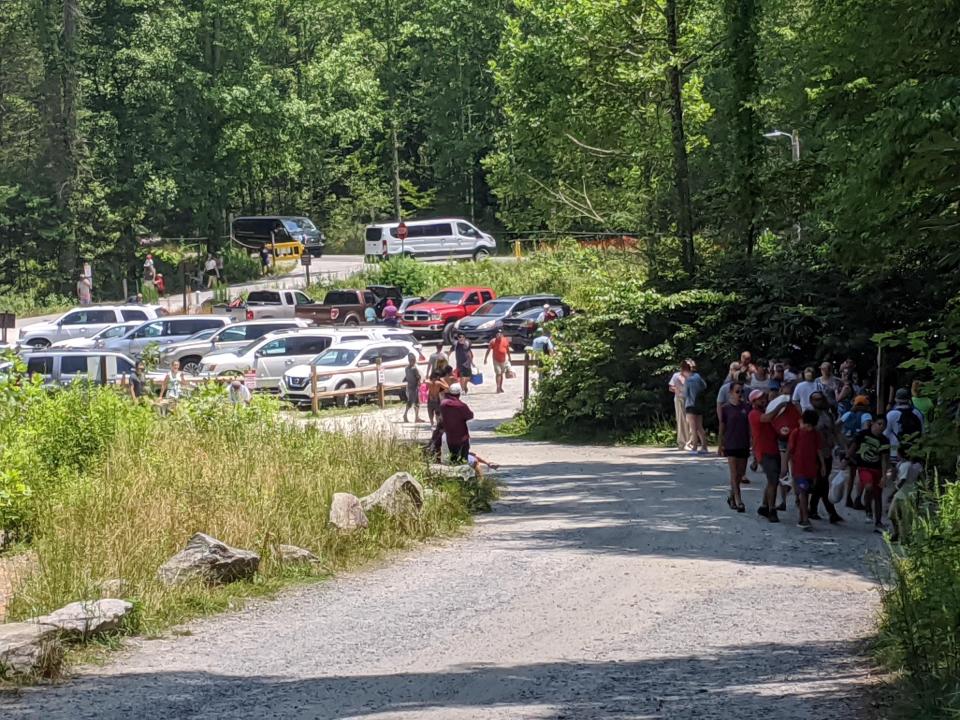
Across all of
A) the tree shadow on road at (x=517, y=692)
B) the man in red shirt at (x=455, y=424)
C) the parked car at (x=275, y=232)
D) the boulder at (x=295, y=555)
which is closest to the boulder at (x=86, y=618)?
the tree shadow on road at (x=517, y=692)

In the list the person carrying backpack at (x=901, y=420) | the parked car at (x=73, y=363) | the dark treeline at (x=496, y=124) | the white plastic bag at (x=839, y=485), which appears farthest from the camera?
the parked car at (x=73, y=363)

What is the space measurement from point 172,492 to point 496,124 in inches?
2746

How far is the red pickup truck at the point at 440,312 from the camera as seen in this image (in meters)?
53.1

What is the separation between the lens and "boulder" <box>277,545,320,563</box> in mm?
15711

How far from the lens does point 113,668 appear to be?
11.8m

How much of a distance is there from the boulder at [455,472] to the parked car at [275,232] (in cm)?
4943

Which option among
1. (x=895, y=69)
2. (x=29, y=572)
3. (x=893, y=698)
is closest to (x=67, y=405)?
(x=29, y=572)

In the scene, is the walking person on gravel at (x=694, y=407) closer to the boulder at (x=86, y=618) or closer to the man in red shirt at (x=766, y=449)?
the man in red shirt at (x=766, y=449)

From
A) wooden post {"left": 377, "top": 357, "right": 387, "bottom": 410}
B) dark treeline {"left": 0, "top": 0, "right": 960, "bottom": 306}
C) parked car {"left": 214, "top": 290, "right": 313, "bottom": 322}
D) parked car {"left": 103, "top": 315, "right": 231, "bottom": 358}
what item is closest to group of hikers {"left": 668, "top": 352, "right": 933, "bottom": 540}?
dark treeline {"left": 0, "top": 0, "right": 960, "bottom": 306}

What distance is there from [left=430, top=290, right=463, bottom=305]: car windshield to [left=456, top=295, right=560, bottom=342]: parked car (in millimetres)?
2248

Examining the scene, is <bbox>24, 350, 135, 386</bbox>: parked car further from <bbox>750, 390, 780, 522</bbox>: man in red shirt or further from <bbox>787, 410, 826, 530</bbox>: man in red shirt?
<bbox>787, 410, 826, 530</bbox>: man in red shirt

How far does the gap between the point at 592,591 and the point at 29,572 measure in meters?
5.26

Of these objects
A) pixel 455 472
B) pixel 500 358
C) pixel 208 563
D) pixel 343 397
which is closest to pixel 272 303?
pixel 500 358

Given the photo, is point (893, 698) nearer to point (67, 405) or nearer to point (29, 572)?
point (29, 572)
